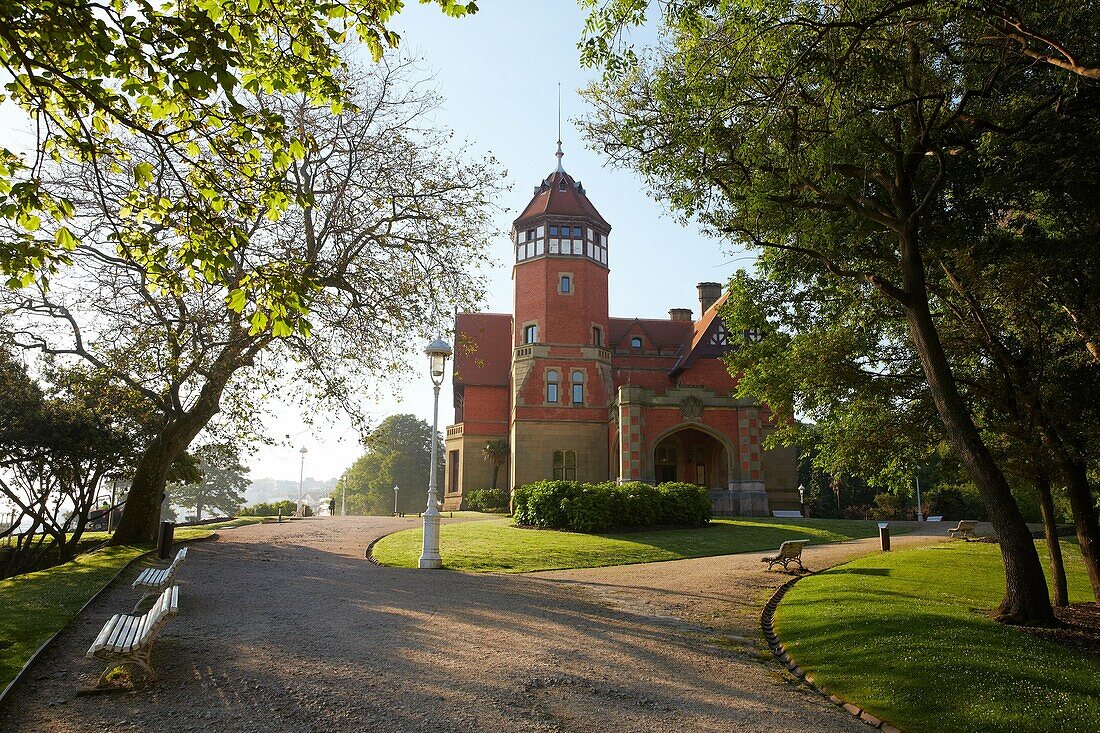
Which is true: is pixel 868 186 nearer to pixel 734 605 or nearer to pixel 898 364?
pixel 898 364

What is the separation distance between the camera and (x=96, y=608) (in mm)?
10523

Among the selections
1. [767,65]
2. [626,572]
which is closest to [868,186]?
[767,65]

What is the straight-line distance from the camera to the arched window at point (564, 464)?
4175cm

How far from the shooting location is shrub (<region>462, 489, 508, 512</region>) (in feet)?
143

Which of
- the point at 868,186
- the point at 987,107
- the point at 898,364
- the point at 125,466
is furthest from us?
the point at 125,466

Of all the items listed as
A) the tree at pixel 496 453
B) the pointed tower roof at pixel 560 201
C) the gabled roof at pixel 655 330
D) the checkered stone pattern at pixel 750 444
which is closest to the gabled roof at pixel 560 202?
the pointed tower roof at pixel 560 201

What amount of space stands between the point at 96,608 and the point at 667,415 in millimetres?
29190

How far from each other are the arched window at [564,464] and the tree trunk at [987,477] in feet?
102

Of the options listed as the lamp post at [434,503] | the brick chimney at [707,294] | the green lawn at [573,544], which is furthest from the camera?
the brick chimney at [707,294]

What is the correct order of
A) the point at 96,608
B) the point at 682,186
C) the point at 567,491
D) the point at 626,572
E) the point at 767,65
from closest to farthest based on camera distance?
the point at 767,65 → the point at 96,608 → the point at 682,186 → the point at 626,572 → the point at 567,491

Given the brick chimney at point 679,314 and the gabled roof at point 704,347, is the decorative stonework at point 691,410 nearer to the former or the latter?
the gabled roof at point 704,347

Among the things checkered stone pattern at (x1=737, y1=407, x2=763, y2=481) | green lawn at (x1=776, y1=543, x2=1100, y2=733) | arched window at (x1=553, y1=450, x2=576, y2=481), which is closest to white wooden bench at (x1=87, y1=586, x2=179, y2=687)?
green lawn at (x1=776, y1=543, x2=1100, y2=733)

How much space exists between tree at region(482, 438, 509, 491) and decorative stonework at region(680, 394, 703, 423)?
13.5 metres

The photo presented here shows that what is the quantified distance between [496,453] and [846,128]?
37.2m
